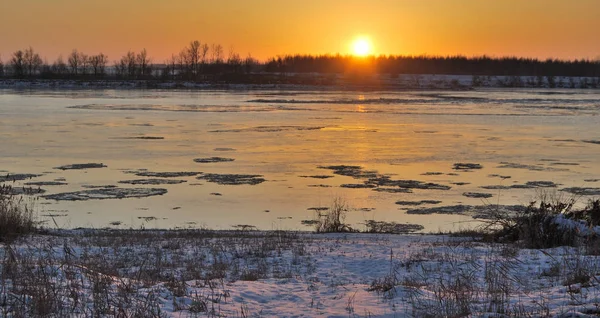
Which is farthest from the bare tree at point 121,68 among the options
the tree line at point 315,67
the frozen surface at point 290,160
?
the frozen surface at point 290,160

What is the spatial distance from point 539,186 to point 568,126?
15.4m

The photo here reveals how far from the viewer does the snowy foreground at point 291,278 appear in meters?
5.58

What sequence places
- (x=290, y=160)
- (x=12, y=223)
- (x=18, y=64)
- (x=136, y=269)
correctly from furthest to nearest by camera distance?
1. (x=18, y=64)
2. (x=290, y=160)
3. (x=12, y=223)
4. (x=136, y=269)

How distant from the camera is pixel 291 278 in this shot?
23.9 ft

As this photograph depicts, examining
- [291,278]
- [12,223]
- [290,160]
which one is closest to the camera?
[291,278]

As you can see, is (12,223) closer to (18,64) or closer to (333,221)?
(333,221)

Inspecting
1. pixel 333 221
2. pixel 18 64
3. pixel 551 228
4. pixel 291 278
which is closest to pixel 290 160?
pixel 333 221

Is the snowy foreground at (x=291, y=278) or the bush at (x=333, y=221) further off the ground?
the snowy foreground at (x=291, y=278)

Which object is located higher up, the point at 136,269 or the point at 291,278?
the point at 291,278

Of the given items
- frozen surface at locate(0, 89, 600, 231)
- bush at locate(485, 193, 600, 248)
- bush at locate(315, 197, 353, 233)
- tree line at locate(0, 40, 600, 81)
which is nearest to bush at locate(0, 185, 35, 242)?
frozen surface at locate(0, 89, 600, 231)

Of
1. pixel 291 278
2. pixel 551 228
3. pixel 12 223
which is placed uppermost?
→ pixel 551 228

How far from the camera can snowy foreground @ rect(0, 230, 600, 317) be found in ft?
18.3

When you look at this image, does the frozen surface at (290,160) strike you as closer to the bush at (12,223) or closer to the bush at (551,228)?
the bush at (12,223)

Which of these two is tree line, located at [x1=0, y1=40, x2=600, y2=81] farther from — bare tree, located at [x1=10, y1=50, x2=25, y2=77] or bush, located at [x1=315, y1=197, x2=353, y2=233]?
bush, located at [x1=315, y1=197, x2=353, y2=233]
